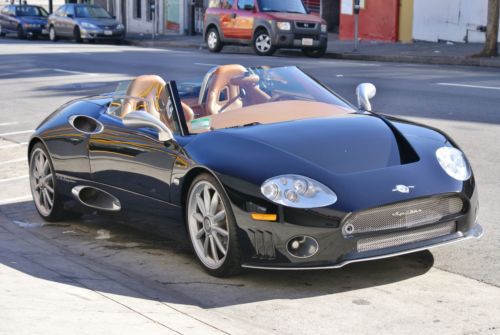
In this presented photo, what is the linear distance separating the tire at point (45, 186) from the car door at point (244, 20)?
2170 centimetres

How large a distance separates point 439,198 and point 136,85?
261 centimetres

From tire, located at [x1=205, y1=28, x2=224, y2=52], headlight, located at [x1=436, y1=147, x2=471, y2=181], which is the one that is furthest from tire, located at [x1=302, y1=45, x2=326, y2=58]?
headlight, located at [x1=436, y1=147, x2=471, y2=181]

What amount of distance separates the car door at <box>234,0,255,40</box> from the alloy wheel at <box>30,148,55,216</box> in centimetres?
2169

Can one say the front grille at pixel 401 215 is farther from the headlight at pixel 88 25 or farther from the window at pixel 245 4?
the headlight at pixel 88 25

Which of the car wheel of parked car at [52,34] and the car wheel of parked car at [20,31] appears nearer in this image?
the car wheel of parked car at [52,34]

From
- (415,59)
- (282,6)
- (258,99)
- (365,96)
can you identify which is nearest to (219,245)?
(258,99)

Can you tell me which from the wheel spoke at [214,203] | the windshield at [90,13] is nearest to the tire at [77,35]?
the windshield at [90,13]

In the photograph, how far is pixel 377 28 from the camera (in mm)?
33969

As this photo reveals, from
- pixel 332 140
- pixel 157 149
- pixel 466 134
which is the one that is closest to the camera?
pixel 332 140

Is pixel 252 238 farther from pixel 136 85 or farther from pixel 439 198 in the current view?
pixel 136 85

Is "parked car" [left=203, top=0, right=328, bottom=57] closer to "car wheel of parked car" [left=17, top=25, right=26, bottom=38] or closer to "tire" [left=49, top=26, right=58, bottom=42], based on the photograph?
"tire" [left=49, top=26, right=58, bottom=42]

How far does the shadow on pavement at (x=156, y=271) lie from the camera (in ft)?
19.7

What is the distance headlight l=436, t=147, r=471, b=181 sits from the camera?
6.29 meters

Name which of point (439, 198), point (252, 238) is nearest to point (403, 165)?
point (439, 198)
